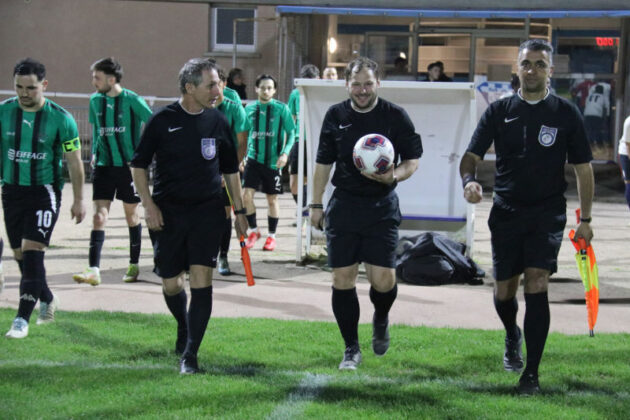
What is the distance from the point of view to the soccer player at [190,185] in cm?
568

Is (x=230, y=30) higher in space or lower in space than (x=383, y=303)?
higher

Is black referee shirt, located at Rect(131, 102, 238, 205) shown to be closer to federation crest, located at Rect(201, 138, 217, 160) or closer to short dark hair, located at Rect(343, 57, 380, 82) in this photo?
federation crest, located at Rect(201, 138, 217, 160)

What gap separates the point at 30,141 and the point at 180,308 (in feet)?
5.71

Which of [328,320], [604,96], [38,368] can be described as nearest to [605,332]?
[328,320]

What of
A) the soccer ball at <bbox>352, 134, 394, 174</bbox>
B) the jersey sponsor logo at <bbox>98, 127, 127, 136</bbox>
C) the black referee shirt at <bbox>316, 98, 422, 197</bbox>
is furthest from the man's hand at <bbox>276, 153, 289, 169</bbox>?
the soccer ball at <bbox>352, 134, 394, 174</bbox>

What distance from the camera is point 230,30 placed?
2269 cm

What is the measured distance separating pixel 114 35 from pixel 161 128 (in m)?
17.7

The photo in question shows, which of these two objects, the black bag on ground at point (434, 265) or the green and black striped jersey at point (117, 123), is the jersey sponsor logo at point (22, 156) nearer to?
the green and black striped jersey at point (117, 123)

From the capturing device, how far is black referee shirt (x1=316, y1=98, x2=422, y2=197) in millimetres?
5910

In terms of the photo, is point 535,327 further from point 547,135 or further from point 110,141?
point 110,141

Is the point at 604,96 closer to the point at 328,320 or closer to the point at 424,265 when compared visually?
the point at 424,265

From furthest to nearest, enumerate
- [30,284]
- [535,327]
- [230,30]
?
1. [230,30]
2. [30,284]
3. [535,327]

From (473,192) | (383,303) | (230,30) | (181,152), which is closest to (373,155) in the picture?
(473,192)

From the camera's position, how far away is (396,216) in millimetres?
5996
